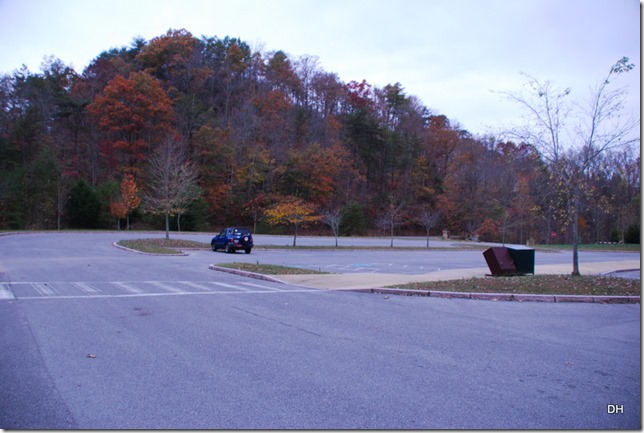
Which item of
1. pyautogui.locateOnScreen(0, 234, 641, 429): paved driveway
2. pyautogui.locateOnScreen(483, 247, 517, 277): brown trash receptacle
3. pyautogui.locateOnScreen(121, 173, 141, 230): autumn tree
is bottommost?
pyautogui.locateOnScreen(0, 234, 641, 429): paved driveway

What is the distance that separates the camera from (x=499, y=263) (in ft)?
57.9

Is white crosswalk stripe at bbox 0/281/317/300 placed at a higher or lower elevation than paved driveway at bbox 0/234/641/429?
lower

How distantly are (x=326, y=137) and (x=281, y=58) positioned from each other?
1643 cm

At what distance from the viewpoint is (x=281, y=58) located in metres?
81.9

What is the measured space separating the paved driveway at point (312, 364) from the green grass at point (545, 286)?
162cm

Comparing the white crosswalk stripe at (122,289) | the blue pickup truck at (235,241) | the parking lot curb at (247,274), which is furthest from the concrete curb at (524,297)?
the blue pickup truck at (235,241)

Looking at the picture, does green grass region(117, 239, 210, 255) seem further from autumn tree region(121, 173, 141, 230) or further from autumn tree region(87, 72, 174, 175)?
autumn tree region(87, 72, 174, 175)

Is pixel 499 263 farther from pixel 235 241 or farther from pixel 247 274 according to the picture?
pixel 235 241

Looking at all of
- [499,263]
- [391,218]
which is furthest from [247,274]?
[391,218]

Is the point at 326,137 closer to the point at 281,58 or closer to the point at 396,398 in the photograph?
the point at 281,58

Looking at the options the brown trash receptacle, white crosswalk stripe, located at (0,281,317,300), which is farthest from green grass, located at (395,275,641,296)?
white crosswalk stripe, located at (0,281,317,300)

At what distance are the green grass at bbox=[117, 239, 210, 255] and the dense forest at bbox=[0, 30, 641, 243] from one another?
8.11 m

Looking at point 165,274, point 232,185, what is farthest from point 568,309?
point 232,185

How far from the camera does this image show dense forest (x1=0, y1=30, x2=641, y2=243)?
178ft
